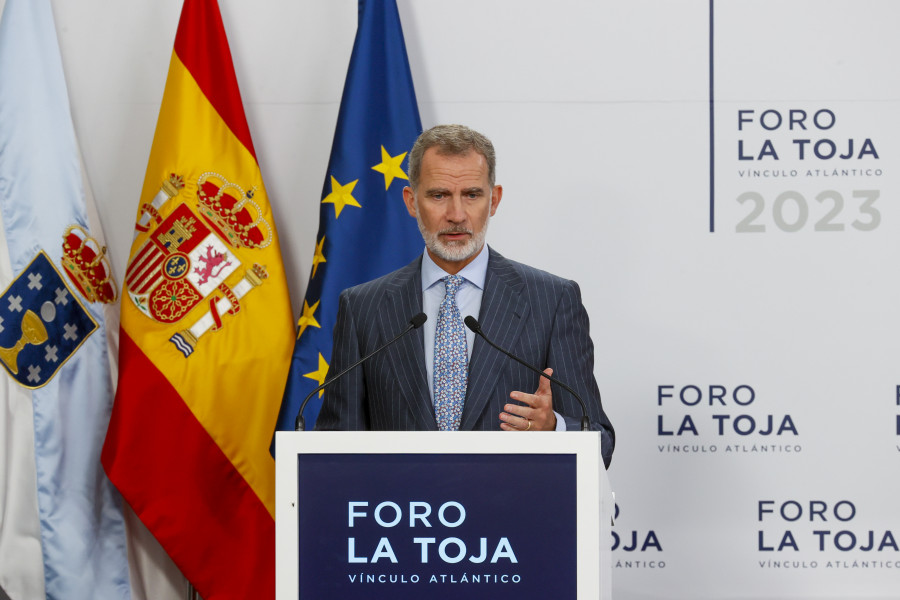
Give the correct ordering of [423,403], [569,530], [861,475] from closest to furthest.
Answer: [569,530]
[423,403]
[861,475]

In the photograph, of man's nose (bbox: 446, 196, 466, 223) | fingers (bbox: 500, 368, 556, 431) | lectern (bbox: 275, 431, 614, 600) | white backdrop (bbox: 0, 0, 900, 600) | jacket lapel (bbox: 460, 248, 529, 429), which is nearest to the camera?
lectern (bbox: 275, 431, 614, 600)

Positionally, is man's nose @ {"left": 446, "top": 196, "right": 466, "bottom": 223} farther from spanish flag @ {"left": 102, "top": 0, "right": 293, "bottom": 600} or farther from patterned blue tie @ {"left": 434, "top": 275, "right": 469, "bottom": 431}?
spanish flag @ {"left": 102, "top": 0, "right": 293, "bottom": 600}

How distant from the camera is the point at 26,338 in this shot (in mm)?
3275

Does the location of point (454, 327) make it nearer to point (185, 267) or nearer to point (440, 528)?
point (440, 528)

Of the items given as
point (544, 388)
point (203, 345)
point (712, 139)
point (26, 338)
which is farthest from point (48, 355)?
point (712, 139)

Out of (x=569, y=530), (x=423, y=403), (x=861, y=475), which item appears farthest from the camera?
(x=861, y=475)

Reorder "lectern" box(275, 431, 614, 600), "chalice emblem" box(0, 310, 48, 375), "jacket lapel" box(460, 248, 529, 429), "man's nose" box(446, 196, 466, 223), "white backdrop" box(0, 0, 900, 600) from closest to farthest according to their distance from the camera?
"lectern" box(275, 431, 614, 600) → "jacket lapel" box(460, 248, 529, 429) → "man's nose" box(446, 196, 466, 223) → "chalice emblem" box(0, 310, 48, 375) → "white backdrop" box(0, 0, 900, 600)

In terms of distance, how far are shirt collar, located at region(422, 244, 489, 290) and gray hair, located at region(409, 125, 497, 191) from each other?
173 mm

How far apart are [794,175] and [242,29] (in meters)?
1.97

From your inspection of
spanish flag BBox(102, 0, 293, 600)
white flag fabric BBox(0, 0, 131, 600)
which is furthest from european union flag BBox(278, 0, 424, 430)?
white flag fabric BBox(0, 0, 131, 600)

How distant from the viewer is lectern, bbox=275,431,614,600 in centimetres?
153

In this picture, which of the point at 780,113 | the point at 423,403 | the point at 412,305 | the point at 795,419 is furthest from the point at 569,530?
the point at 780,113

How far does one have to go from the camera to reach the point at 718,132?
3.53m

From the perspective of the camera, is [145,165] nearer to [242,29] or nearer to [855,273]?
[242,29]
